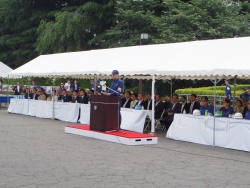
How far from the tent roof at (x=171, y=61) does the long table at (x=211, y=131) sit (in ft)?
4.08

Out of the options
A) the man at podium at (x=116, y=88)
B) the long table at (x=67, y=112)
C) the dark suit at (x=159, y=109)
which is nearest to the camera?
the man at podium at (x=116, y=88)

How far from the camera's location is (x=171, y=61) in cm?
1345

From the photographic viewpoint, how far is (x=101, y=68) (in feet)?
52.1

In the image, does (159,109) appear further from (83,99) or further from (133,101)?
(83,99)

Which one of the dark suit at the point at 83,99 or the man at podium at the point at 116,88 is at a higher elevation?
the man at podium at the point at 116,88

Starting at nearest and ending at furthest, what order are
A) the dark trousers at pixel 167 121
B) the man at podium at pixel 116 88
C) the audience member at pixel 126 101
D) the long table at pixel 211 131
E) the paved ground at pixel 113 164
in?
1. the paved ground at pixel 113 164
2. the long table at pixel 211 131
3. the man at podium at pixel 116 88
4. the dark trousers at pixel 167 121
5. the audience member at pixel 126 101

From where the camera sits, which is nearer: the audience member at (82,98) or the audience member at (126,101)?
the audience member at (126,101)

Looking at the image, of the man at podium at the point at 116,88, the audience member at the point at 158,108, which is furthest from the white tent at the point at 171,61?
the man at podium at the point at 116,88

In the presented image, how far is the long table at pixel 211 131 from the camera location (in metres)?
10.8

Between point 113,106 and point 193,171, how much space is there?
4651 mm

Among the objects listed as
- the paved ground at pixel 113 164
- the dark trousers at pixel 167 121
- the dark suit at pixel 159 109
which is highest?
the dark suit at pixel 159 109

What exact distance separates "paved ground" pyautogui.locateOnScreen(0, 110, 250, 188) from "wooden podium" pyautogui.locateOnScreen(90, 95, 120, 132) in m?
0.60

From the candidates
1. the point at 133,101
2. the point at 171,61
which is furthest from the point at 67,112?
the point at 171,61

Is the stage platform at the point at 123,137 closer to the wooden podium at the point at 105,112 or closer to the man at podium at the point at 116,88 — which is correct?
the wooden podium at the point at 105,112
